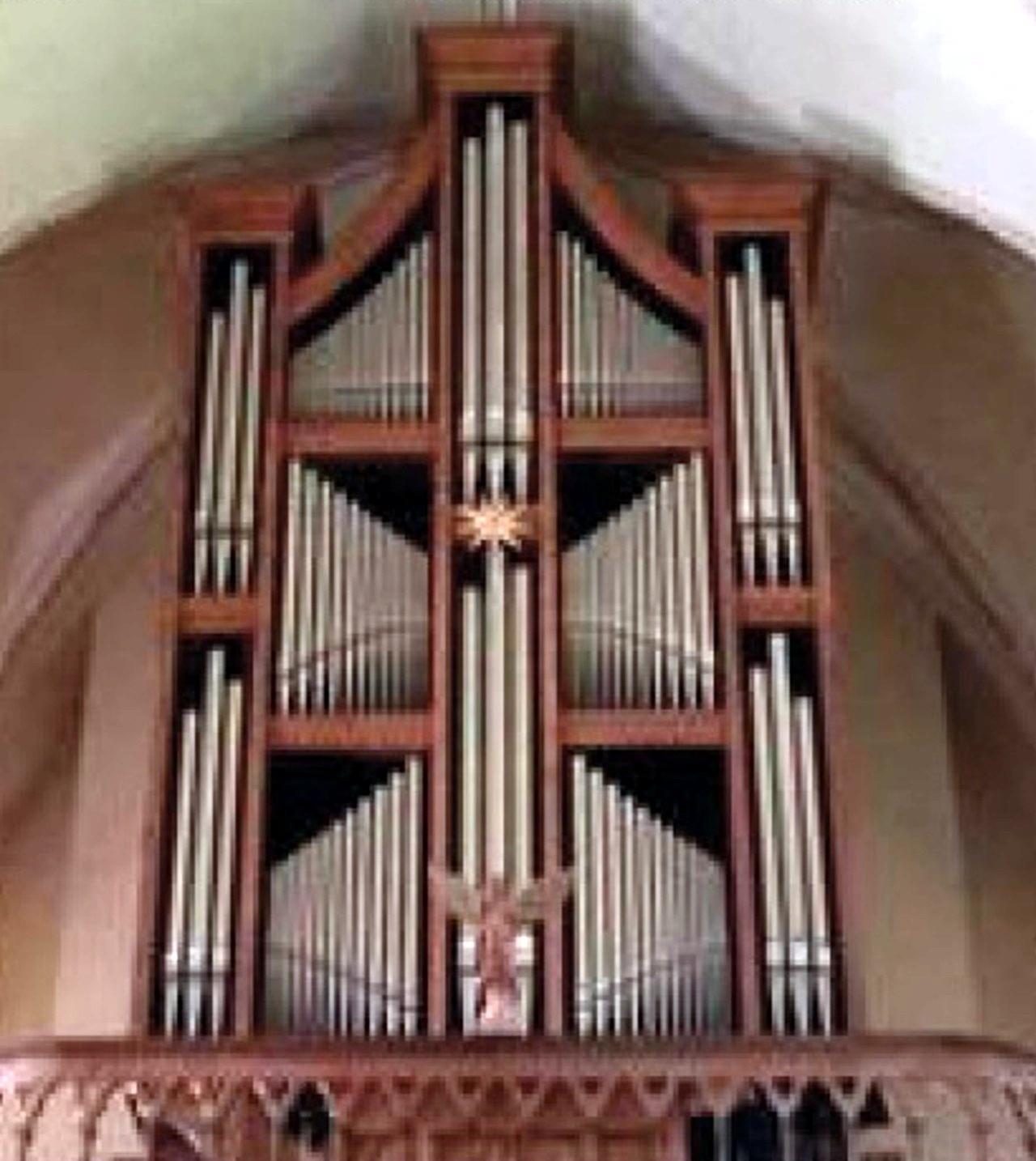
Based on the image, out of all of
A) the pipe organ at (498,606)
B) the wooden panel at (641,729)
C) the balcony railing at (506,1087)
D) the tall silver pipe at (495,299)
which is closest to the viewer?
the balcony railing at (506,1087)

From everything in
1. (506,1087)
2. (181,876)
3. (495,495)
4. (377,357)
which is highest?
(377,357)

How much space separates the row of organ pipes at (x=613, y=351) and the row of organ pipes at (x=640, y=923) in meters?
1.48

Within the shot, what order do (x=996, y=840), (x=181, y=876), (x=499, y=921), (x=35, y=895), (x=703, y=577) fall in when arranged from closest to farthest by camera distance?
(x=499, y=921)
(x=181, y=876)
(x=703, y=577)
(x=35, y=895)
(x=996, y=840)

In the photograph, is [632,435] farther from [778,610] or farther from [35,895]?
[35,895]

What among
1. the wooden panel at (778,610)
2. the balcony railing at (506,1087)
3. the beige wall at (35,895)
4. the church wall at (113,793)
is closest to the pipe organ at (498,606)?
the wooden panel at (778,610)

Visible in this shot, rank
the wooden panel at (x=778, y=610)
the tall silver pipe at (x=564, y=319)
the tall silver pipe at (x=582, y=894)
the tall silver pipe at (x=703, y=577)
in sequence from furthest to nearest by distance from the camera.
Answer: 1. the tall silver pipe at (x=564, y=319)
2. the wooden panel at (x=778, y=610)
3. the tall silver pipe at (x=703, y=577)
4. the tall silver pipe at (x=582, y=894)

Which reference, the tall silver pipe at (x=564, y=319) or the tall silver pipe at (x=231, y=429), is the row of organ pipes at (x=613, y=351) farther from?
the tall silver pipe at (x=231, y=429)

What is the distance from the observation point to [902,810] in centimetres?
1133

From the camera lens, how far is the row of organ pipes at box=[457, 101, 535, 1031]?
8250mm

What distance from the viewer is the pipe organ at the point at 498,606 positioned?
26.4 ft

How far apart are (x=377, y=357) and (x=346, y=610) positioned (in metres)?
1.05

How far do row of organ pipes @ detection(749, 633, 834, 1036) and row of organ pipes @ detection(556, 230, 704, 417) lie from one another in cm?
105

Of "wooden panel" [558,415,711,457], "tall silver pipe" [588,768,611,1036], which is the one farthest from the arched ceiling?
"tall silver pipe" [588,768,611,1036]

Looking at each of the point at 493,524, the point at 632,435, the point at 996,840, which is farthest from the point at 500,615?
the point at 996,840
